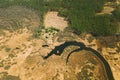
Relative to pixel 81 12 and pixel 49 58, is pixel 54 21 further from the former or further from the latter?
pixel 49 58

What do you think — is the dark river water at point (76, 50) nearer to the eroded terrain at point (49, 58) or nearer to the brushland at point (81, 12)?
the eroded terrain at point (49, 58)

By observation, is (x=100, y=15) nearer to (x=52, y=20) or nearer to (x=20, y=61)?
(x=52, y=20)

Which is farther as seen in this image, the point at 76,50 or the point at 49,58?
the point at 76,50

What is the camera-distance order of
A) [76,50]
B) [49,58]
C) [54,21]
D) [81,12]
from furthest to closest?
[81,12], [54,21], [76,50], [49,58]

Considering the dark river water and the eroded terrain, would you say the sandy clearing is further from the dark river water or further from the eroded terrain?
the dark river water

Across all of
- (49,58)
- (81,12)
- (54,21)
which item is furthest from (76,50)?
(81,12)

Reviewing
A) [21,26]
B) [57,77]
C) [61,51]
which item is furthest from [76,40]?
[21,26]

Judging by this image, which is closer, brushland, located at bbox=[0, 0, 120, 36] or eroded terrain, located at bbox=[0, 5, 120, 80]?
eroded terrain, located at bbox=[0, 5, 120, 80]

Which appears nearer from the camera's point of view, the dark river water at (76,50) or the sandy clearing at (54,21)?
the dark river water at (76,50)

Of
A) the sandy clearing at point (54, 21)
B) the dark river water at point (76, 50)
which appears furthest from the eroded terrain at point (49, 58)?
the sandy clearing at point (54, 21)

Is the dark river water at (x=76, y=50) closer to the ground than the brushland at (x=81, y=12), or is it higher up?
closer to the ground

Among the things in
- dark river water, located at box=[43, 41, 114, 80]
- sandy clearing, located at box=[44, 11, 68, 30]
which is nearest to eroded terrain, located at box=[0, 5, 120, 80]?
dark river water, located at box=[43, 41, 114, 80]
